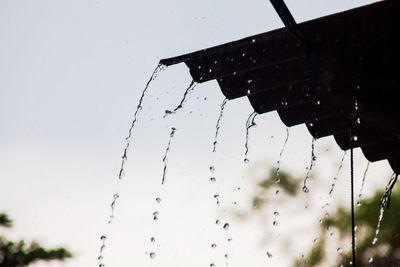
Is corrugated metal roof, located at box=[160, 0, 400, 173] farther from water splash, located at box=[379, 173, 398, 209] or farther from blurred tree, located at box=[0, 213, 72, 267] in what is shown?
blurred tree, located at box=[0, 213, 72, 267]

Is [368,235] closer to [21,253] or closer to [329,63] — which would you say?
[21,253]

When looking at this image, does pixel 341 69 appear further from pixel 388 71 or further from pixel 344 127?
pixel 344 127

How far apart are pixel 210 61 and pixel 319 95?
70cm

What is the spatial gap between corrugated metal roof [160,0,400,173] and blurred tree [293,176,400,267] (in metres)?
17.7

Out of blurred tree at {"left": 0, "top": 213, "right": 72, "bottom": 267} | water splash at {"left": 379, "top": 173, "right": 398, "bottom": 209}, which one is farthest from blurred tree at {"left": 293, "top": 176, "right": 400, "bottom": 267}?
water splash at {"left": 379, "top": 173, "right": 398, "bottom": 209}

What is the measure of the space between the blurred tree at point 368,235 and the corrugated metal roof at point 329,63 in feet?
58.2

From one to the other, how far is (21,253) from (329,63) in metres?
9.04

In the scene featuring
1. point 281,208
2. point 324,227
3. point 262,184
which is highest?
point 262,184

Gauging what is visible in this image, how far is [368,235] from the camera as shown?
2030 centimetres

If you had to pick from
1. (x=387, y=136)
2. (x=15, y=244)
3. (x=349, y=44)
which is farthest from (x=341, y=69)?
(x=15, y=244)

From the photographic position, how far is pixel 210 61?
2.58m

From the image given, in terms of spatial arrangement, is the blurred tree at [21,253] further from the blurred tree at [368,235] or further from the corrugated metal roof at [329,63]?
the blurred tree at [368,235]

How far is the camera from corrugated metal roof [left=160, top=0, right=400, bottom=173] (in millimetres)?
2336

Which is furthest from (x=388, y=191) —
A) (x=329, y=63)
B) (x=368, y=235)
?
(x=368, y=235)
